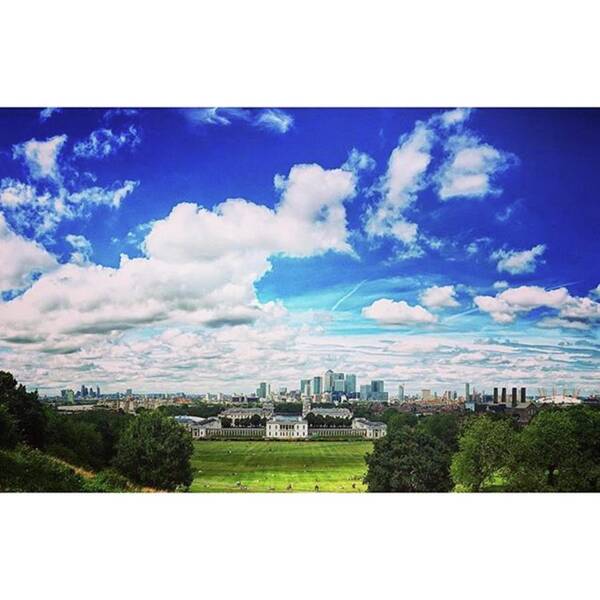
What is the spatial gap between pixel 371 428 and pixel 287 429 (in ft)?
2.18

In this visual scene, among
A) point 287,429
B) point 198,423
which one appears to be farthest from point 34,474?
point 287,429

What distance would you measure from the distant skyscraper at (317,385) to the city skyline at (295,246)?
11 centimetres

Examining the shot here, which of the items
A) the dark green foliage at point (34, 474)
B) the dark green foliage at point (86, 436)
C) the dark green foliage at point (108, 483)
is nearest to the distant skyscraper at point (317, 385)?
the dark green foliage at point (86, 436)

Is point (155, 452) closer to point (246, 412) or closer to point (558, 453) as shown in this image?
point (246, 412)

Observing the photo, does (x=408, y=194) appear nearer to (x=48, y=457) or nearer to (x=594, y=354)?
(x=594, y=354)

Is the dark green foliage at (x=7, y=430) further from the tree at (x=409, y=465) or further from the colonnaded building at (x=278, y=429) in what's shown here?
the tree at (x=409, y=465)

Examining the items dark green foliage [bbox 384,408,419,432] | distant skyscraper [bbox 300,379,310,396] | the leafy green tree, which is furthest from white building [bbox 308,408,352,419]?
the leafy green tree

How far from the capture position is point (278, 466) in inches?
243

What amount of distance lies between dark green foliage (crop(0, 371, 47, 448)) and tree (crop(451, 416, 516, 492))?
10.5ft

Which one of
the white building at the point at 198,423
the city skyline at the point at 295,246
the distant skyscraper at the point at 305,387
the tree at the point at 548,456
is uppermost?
the city skyline at the point at 295,246

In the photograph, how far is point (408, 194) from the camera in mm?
6090

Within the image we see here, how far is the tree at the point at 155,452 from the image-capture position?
6.14m
